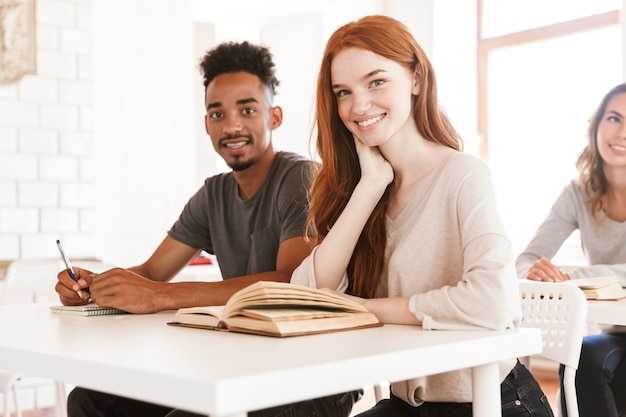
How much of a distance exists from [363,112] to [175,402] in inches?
33.7

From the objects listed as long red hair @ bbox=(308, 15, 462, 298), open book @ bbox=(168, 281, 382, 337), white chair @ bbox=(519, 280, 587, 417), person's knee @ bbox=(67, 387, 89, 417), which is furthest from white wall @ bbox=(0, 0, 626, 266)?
open book @ bbox=(168, 281, 382, 337)

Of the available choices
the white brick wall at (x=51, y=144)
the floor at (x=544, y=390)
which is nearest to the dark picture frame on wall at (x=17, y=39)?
the white brick wall at (x=51, y=144)

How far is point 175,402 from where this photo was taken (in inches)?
36.8

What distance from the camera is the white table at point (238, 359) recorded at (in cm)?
94

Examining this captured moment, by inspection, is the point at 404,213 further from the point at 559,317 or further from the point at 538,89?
the point at 538,89

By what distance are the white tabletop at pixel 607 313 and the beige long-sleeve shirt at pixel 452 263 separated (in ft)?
1.88

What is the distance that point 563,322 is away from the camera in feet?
6.23

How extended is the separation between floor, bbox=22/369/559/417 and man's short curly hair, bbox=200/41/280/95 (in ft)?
6.65

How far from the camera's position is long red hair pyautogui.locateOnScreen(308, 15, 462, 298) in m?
1.65

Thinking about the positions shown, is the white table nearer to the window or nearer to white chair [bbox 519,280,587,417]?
white chair [bbox 519,280,587,417]

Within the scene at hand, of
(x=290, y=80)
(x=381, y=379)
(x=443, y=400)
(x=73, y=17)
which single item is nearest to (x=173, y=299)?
(x=443, y=400)

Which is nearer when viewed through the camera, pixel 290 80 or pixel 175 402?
pixel 175 402

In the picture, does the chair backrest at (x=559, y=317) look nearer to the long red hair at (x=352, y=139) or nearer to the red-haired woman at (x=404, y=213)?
the red-haired woman at (x=404, y=213)

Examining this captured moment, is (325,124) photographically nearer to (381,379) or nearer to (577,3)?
(381,379)
